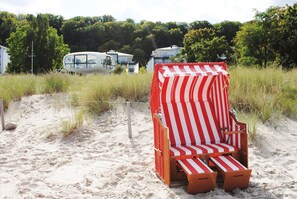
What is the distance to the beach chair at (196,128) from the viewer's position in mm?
4570

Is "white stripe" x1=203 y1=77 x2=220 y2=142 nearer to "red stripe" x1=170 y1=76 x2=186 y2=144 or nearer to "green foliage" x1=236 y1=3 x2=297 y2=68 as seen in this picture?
"red stripe" x1=170 y1=76 x2=186 y2=144

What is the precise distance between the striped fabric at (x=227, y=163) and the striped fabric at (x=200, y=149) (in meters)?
0.12

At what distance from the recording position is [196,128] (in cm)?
557

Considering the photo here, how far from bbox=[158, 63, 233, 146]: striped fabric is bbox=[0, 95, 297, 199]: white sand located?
27.3 inches

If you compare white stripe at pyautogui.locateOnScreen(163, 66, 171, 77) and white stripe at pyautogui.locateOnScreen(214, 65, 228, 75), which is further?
white stripe at pyautogui.locateOnScreen(214, 65, 228, 75)

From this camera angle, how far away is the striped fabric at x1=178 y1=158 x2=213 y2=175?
14.6ft

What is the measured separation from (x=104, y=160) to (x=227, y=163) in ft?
6.83

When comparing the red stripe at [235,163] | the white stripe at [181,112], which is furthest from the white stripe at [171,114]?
the red stripe at [235,163]

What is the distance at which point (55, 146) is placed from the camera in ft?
22.4

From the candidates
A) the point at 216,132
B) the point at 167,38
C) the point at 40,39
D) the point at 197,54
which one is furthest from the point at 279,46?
the point at 167,38

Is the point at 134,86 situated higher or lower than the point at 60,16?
lower

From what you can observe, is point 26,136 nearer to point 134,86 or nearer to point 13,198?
point 134,86

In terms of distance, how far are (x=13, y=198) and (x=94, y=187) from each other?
39.8 inches

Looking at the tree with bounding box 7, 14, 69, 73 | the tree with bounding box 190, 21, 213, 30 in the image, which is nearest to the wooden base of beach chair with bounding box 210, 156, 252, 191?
the tree with bounding box 7, 14, 69, 73
